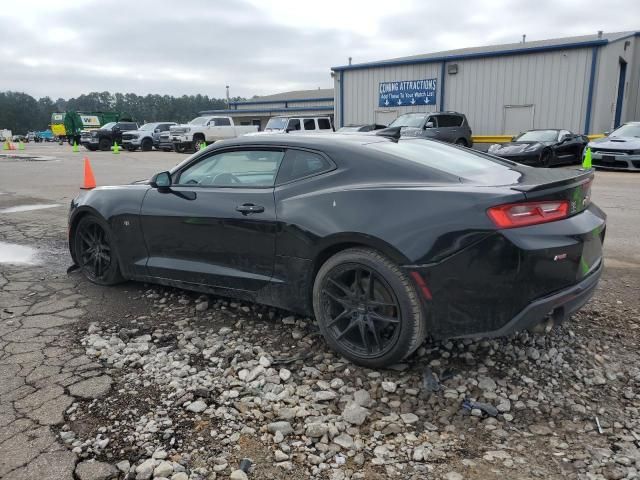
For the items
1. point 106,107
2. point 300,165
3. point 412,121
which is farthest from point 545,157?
point 106,107

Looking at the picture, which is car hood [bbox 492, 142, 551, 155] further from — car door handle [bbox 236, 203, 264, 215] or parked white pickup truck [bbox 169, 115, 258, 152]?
parked white pickup truck [bbox 169, 115, 258, 152]

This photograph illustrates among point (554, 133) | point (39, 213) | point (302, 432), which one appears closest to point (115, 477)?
point (302, 432)

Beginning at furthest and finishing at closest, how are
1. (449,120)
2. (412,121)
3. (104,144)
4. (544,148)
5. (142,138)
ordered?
(104,144), (142,138), (449,120), (412,121), (544,148)

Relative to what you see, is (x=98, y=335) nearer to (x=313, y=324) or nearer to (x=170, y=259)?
(x=170, y=259)

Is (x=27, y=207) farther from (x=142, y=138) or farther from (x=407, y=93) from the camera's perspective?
(x=142, y=138)

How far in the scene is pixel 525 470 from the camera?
229 centimetres

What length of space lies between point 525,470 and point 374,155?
1937mm

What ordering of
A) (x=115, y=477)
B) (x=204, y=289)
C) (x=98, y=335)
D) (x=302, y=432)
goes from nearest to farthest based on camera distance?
1. (x=115, y=477)
2. (x=302, y=432)
3. (x=98, y=335)
4. (x=204, y=289)

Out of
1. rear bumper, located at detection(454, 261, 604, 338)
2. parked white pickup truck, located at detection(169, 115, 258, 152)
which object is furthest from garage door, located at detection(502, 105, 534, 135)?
rear bumper, located at detection(454, 261, 604, 338)

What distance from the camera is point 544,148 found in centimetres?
1536

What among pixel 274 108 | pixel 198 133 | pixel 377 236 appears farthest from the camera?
pixel 274 108

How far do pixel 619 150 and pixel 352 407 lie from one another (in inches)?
577

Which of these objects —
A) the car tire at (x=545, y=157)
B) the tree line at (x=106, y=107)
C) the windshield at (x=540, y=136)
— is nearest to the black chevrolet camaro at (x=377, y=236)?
Result: the car tire at (x=545, y=157)

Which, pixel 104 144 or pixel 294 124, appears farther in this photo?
pixel 104 144
